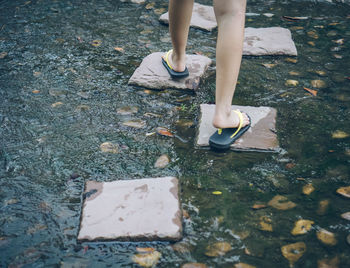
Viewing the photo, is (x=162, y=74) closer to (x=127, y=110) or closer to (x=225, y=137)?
(x=127, y=110)

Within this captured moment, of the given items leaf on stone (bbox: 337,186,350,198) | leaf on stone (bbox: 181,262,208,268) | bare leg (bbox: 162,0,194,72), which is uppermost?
bare leg (bbox: 162,0,194,72)

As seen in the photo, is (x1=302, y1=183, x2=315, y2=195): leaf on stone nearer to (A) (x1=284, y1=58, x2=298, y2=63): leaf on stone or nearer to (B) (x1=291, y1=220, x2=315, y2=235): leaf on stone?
(B) (x1=291, y1=220, x2=315, y2=235): leaf on stone

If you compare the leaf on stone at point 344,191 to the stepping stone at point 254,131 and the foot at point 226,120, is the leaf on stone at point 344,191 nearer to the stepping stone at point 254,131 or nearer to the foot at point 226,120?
the stepping stone at point 254,131

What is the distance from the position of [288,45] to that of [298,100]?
33.7 inches

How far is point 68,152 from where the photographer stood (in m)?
1.93

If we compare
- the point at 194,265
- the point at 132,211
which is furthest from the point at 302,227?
the point at 132,211

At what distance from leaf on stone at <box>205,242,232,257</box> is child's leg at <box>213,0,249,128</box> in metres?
0.69

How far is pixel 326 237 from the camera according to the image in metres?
1.44

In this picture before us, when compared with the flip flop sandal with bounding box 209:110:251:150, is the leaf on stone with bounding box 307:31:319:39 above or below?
above

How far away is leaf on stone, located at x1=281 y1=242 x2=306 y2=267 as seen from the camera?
1358 mm

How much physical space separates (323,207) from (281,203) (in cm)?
19

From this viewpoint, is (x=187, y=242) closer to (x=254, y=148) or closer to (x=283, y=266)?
(x=283, y=266)

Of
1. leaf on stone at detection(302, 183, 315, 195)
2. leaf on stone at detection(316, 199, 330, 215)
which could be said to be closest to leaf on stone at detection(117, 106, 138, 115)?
leaf on stone at detection(302, 183, 315, 195)

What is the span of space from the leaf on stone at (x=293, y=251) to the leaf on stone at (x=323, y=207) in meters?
0.21
